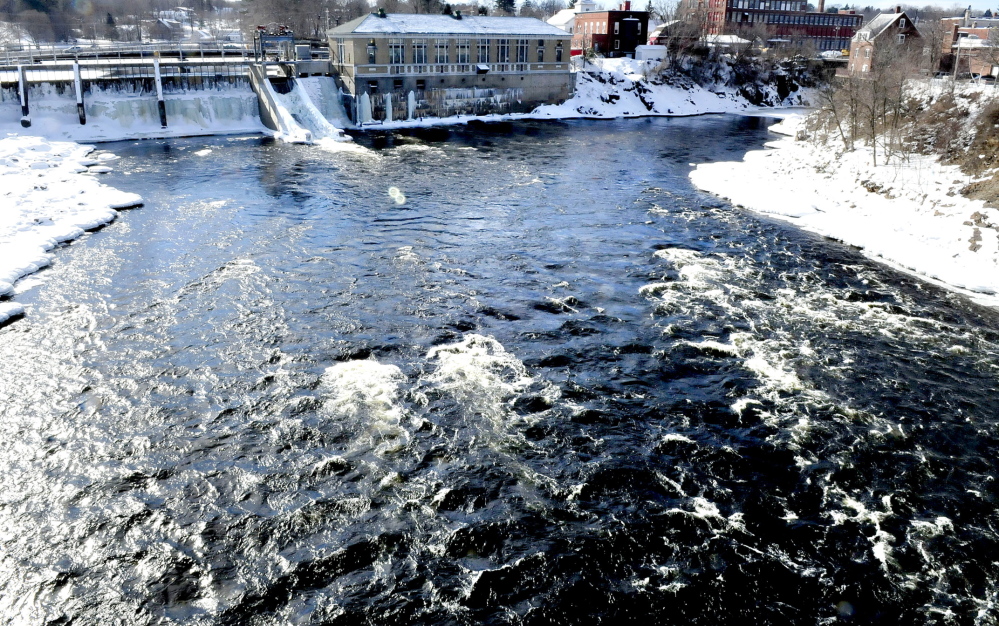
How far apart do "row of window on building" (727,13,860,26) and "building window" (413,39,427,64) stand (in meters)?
75.2

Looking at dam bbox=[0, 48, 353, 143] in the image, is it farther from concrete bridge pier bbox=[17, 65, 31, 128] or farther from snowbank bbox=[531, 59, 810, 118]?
snowbank bbox=[531, 59, 810, 118]

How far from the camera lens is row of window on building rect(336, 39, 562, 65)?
54.1 metres

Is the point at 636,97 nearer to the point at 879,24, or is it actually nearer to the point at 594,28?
the point at 879,24

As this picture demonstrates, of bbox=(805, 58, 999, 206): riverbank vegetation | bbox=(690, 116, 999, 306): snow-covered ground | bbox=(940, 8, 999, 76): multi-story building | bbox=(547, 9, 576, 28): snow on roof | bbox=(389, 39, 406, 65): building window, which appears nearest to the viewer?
bbox=(690, 116, 999, 306): snow-covered ground

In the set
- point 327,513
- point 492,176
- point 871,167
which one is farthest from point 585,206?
point 327,513

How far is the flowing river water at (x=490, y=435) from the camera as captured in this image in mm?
9844

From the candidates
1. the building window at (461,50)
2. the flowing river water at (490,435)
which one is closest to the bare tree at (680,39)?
the building window at (461,50)

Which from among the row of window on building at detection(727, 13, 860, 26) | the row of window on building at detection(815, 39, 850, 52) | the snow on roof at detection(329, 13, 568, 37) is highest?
the row of window on building at detection(727, 13, 860, 26)

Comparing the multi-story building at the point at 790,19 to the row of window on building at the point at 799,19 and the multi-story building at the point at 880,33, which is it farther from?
the multi-story building at the point at 880,33

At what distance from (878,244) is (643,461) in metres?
17.1

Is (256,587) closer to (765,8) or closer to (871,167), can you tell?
(871,167)

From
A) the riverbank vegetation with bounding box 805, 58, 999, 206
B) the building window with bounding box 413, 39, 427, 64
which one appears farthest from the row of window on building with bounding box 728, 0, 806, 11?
the riverbank vegetation with bounding box 805, 58, 999, 206

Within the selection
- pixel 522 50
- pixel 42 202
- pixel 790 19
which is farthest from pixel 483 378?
pixel 790 19

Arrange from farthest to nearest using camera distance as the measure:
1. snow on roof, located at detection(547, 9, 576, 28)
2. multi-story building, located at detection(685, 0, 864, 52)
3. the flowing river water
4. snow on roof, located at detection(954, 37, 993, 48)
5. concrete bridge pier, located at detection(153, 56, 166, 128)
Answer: multi-story building, located at detection(685, 0, 864, 52), snow on roof, located at detection(547, 9, 576, 28), snow on roof, located at detection(954, 37, 993, 48), concrete bridge pier, located at detection(153, 56, 166, 128), the flowing river water
